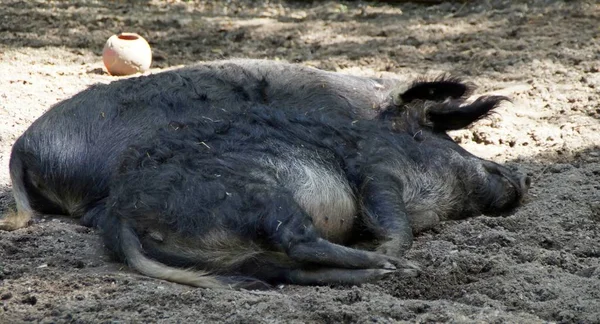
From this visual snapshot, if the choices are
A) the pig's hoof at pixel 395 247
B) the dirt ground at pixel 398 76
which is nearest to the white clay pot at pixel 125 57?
the dirt ground at pixel 398 76

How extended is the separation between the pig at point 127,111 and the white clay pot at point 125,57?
2049 mm

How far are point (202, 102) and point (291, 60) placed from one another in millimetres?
2808

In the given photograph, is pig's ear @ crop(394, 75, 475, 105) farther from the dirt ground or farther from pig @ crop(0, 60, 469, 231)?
the dirt ground

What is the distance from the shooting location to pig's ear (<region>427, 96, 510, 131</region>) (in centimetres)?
479

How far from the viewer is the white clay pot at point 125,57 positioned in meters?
6.82

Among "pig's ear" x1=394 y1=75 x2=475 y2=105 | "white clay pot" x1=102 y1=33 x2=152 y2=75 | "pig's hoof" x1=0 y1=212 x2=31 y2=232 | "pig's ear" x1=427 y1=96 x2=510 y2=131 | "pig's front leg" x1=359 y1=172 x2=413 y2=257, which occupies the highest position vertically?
"pig's ear" x1=394 y1=75 x2=475 y2=105

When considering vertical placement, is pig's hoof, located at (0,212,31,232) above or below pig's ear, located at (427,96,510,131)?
below

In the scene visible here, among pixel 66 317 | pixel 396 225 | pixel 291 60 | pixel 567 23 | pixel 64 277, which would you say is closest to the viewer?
pixel 66 317

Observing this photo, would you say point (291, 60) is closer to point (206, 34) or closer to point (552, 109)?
point (206, 34)

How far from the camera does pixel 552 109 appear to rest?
6129mm

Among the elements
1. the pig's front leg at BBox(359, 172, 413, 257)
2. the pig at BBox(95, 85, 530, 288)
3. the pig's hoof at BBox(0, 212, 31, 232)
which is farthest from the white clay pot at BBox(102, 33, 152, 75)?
the pig's front leg at BBox(359, 172, 413, 257)

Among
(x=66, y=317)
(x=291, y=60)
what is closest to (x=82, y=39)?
(x=291, y=60)

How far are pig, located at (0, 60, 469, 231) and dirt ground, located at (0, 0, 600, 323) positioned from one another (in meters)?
0.19

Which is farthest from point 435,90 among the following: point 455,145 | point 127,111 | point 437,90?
→ point 127,111
